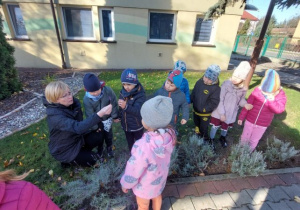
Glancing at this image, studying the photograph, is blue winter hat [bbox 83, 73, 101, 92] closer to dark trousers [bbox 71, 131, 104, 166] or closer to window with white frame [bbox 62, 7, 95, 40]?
dark trousers [bbox 71, 131, 104, 166]

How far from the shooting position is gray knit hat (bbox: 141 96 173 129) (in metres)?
1.51

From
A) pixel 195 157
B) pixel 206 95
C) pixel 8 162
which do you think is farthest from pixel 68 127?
pixel 206 95

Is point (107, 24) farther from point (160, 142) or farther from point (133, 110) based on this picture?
point (160, 142)

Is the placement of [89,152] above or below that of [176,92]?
below

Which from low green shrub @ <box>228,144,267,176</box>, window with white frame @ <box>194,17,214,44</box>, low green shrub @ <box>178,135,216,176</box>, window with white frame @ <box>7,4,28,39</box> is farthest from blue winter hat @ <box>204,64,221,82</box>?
window with white frame @ <box>7,4,28,39</box>

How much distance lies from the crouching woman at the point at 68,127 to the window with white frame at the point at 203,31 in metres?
8.92

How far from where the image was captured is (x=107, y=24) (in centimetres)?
898

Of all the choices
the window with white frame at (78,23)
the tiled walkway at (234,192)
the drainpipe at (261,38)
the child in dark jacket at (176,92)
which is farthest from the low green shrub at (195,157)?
the window with white frame at (78,23)

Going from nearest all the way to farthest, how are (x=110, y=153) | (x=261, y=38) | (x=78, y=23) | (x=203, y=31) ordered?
(x=110, y=153) → (x=261, y=38) → (x=78, y=23) → (x=203, y=31)

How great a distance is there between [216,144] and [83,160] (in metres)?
2.57

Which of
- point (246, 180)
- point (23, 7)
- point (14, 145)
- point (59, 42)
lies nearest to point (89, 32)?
point (59, 42)

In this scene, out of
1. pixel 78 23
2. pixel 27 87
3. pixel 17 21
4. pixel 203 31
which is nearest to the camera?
pixel 27 87

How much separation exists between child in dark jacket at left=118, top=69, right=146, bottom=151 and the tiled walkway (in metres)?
1.06

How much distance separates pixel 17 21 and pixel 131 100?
10.0 meters
